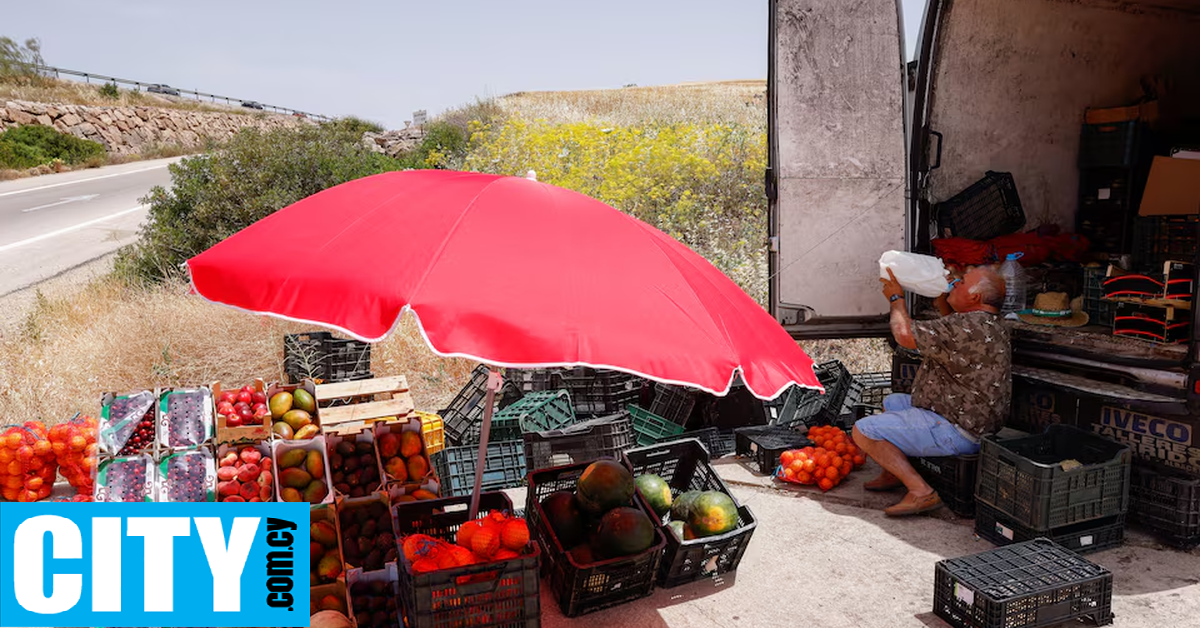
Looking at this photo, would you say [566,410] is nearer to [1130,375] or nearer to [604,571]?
[604,571]

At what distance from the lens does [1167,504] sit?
4.68 m

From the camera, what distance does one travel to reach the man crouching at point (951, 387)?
16.6 feet

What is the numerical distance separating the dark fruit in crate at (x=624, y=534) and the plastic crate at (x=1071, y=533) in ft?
7.10

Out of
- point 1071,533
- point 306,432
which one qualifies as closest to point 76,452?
point 306,432

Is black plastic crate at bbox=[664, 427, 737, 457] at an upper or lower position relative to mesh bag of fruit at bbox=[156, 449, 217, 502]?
lower

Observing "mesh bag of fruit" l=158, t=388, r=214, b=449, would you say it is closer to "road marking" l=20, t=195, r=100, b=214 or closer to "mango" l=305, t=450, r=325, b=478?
"mango" l=305, t=450, r=325, b=478

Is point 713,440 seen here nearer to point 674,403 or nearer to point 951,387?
point 674,403

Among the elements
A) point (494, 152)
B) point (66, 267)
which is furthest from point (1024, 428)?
point (66, 267)

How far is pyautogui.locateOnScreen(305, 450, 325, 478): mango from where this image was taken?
428 cm

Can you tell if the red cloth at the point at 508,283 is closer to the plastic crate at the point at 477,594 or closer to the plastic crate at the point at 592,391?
the plastic crate at the point at 477,594

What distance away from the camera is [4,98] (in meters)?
31.0

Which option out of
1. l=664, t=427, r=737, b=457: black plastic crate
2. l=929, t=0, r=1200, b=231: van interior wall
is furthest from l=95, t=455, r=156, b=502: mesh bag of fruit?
l=929, t=0, r=1200, b=231: van interior wall

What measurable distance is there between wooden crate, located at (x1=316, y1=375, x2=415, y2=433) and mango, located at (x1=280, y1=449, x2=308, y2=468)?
30.5 inches

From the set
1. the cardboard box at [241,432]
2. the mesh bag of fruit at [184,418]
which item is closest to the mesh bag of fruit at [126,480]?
the mesh bag of fruit at [184,418]
